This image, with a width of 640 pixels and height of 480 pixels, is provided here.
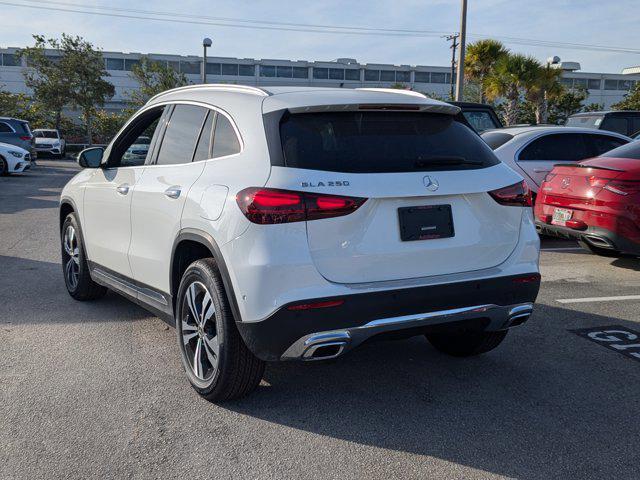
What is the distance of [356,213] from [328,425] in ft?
3.74

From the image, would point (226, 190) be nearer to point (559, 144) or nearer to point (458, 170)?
point (458, 170)

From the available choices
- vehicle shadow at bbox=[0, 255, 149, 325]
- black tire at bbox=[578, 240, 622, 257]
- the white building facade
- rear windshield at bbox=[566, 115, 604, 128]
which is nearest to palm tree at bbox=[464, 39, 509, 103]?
rear windshield at bbox=[566, 115, 604, 128]

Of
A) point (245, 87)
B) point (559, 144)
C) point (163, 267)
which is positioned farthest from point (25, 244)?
point (559, 144)

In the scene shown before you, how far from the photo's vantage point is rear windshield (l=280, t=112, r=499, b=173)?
333cm

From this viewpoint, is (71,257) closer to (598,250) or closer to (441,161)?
(441,161)

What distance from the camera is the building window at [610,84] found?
78938 millimetres

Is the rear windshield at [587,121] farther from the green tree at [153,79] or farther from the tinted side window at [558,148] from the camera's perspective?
the green tree at [153,79]

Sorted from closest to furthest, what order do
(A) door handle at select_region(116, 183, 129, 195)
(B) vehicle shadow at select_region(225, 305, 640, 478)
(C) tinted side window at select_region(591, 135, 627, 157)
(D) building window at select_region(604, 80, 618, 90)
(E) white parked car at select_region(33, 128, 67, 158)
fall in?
(B) vehicle shadow at select_region(225, 305, 640, 478) → (A) door handle at select_region(116, 183, 129, 195) → (C) tinted side window at select_region(591, 135, 627, 157) → (E) white parked car at select_region(33, 128, 67, 158) → (D) building window at select_region(604, 80, 618, 90)

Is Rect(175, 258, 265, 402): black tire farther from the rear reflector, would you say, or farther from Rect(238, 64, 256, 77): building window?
Rect(238, 64, 256, 77): building window

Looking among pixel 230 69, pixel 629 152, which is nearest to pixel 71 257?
pixel 629 152

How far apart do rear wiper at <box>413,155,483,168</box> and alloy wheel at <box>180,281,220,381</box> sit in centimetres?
135

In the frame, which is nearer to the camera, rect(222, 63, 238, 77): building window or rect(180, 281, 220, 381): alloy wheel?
rect(180, 281, 220, 381): alloy wheel

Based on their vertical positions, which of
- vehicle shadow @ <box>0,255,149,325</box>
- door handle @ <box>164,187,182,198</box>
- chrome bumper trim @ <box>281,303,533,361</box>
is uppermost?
door handle @ <box>164,187,182,198</box>

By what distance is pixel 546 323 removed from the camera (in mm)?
5363
